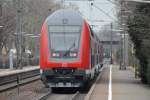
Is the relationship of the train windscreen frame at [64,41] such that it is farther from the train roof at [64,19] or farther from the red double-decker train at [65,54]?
the train roof at [64,19]

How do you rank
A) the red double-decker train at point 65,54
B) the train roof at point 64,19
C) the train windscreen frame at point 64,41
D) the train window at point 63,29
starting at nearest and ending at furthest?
1. the red double-decker train at point 65,54
2. the train windscreen frame at point 64,41
3. the train window at point 63,29
4. the train roof at point 64,19

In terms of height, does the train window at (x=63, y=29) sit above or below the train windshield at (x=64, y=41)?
above

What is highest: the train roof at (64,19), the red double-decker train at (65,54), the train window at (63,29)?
the train roof at (64,19)

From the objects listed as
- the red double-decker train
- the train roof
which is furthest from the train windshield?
the train roof

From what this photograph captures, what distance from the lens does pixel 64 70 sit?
88.6ft

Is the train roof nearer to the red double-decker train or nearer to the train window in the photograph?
the red double-decker train

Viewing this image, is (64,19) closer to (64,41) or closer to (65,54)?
(64,41)

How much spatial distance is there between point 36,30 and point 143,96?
196 feet

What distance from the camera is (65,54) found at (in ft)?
89.4

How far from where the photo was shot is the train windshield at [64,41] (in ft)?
89.4

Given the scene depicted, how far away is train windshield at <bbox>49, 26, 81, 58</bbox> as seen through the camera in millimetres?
27250

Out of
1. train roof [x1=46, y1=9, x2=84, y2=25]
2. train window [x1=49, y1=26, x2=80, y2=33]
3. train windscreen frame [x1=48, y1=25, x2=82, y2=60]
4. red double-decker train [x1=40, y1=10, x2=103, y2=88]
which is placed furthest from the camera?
train roof [x1=46, y1=9, x2=84, y2=25]

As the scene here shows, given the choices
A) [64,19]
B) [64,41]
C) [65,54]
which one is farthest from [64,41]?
[64,19]

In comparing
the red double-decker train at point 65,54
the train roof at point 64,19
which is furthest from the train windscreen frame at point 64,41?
the train roof at point 64,19
